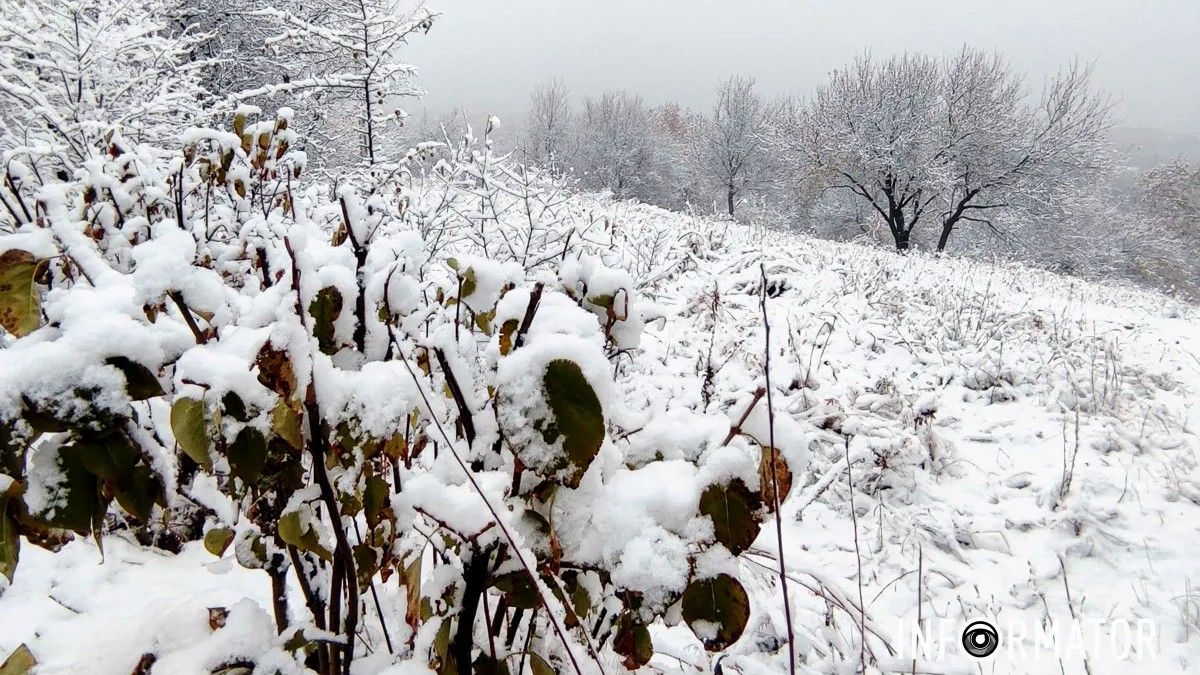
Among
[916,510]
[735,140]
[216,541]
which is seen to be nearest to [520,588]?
[216,541]

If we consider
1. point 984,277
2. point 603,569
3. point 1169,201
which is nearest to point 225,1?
point 603,569

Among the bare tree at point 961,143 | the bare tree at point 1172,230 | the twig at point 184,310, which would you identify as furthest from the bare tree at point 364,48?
the bare tree at point 1172,230

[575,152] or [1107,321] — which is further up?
[575,152]

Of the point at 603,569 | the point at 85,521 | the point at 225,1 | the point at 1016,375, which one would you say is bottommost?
the point at 1016,375

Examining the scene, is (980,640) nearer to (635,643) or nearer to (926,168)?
(635,643)

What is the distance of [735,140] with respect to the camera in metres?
32.4

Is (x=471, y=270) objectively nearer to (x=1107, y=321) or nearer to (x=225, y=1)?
(x=1107, y=321)

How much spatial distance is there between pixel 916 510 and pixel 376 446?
274 centimetres

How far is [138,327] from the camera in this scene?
589mm

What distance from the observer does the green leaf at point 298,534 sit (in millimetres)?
706

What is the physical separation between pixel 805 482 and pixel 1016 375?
2.15m

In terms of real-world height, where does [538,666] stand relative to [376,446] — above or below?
below

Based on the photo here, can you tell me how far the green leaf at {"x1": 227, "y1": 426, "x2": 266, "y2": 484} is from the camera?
2.13 ft

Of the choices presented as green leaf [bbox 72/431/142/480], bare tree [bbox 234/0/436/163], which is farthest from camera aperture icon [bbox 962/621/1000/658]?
bare tree [bbox 234/0/436/163]
